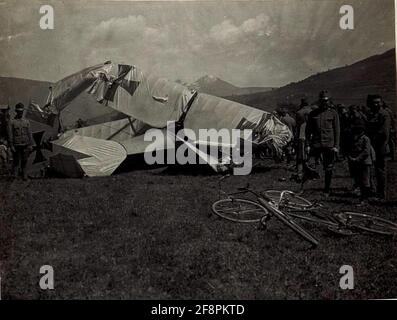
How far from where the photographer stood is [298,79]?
6.09m

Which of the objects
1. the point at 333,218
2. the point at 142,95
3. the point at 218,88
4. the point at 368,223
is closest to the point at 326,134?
the point at 333,218

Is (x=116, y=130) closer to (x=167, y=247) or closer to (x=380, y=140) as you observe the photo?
(x=167, y=247)

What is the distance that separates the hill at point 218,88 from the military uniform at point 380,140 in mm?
1552

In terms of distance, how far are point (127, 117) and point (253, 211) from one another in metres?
2.65

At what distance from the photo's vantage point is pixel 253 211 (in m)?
5.59

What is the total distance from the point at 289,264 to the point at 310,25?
3.19 meters

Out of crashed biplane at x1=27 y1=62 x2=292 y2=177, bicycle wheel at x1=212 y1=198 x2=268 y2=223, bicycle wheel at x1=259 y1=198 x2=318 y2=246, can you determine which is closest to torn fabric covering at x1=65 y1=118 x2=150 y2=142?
crashed biplane at x1=27 y1=62 x2=292 y2=177

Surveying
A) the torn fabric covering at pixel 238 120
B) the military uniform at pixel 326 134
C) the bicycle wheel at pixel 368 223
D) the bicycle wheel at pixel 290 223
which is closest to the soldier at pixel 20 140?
the torn fabric covering at pixel 238 120

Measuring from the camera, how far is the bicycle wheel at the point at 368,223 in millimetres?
5277

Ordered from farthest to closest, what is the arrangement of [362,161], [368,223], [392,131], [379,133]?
[392,131] → [379,133] → [362,161] → [368,223]

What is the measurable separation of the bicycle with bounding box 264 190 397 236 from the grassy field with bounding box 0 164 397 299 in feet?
0.37

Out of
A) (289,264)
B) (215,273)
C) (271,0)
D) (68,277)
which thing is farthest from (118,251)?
(271,0)

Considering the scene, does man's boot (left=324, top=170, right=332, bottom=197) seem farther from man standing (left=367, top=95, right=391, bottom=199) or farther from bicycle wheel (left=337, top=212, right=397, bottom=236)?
man standing (left=367, top=95, right=391, bottom=199)

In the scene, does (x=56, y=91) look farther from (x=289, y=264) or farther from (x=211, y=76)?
(x=289, y=264)
